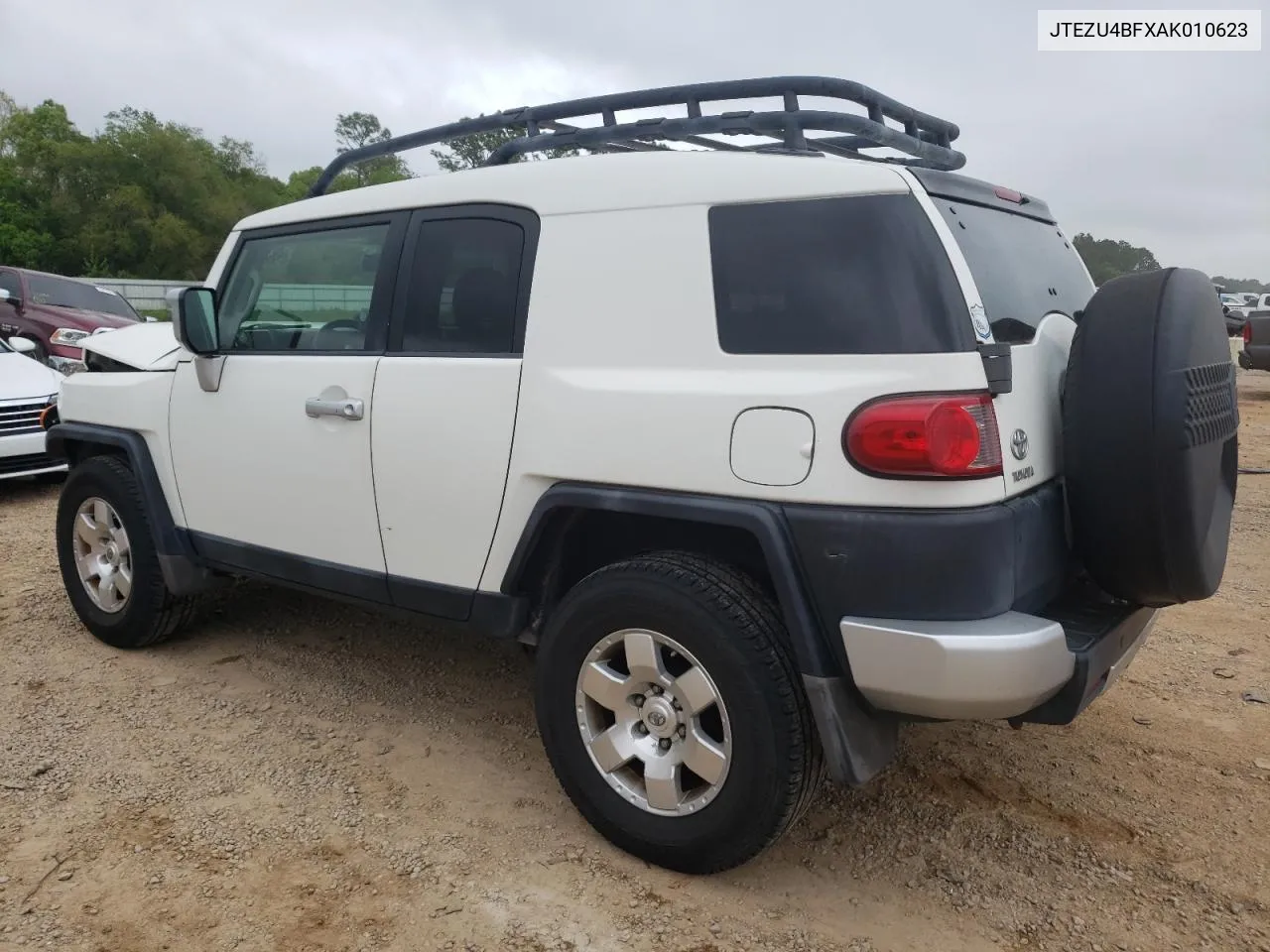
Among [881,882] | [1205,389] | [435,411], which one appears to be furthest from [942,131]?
[881,882]

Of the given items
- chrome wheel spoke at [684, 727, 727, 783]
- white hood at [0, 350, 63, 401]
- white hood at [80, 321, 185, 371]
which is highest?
white hood at [80, 321, 185, 371]

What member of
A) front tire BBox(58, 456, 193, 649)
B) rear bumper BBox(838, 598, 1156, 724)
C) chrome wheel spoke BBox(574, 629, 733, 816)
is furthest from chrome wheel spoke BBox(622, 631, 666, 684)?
front tire BBox(58, 456, 193, 649)

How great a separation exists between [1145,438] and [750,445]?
92 centimetres

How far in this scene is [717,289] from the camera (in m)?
2.37

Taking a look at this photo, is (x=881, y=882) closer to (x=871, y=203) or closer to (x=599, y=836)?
(x=599, y=836)

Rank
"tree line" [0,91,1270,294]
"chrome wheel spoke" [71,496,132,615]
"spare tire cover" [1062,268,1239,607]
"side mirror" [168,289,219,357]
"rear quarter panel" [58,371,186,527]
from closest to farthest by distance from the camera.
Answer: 1. "spare tire cover" [1062,268,1239,607]
2. "side mirror" [168,289,219,357]
3. "rear quarter panel" [58,371,186,527]
4. "chrome wheel spoke" [71,496,132,615]
5. "tree line" [0,91,1270,294]

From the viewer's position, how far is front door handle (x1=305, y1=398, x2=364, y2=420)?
3004mm

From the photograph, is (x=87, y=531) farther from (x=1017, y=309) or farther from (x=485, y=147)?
(x=1017, y=309)

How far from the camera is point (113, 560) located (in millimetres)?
4043

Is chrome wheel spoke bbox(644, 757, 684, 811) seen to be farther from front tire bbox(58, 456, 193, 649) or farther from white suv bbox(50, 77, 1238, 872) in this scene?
front tire bbox(58, 456, 193, 649)

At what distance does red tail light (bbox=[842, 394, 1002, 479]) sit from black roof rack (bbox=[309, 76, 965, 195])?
94cm

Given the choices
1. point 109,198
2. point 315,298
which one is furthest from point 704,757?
point 109,198

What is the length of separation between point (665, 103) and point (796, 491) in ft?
4.44

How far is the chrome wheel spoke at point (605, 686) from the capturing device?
2.50 metres
